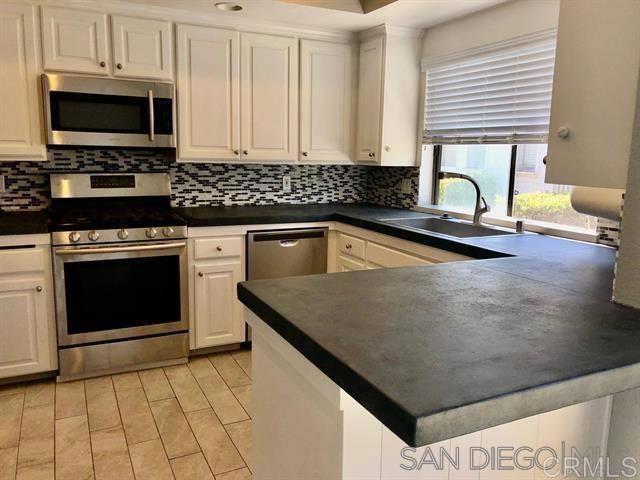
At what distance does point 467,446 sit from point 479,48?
2.50m

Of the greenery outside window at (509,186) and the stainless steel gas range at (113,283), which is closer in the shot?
the greenery outside window at (509,186)

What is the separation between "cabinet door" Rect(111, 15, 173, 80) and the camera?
3.07 meters

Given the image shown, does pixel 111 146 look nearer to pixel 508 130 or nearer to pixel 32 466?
pixel 32 466

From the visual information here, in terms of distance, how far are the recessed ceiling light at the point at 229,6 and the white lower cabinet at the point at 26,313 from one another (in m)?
1.69

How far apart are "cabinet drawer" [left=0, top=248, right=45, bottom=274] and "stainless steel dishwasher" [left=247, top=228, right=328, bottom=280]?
3.81 ft

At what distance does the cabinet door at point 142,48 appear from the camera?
3.07 m

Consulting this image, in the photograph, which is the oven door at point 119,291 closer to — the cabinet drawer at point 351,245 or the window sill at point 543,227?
the cabinet drawer at point 351,245

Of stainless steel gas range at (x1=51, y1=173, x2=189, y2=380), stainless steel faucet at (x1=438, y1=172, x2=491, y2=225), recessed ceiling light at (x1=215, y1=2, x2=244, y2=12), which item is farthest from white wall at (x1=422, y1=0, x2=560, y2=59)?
stainless steel gas range at (x1=51, y1=173, x2=189, y2=380)

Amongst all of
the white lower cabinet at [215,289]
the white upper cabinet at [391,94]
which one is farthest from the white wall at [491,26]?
the white lower cabinet at [215,289]

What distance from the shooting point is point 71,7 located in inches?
116

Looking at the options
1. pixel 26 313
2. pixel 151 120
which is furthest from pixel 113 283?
pixel 151 120

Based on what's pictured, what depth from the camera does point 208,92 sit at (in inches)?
131

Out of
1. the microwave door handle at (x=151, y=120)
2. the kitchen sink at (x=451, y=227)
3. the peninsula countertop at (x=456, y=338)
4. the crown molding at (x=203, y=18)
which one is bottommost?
the kitchen sink at (x=451, y=227)

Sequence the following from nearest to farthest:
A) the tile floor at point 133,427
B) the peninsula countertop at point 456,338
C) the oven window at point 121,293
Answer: the peninsula countertop at point 456,338 < the tile floor at point 133,427 < the oven window at point 121,293
